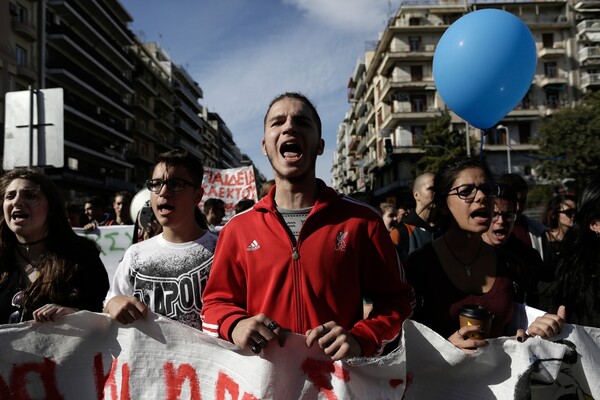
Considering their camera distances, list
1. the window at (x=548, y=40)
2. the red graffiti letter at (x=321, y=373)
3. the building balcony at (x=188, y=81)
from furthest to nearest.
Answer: the building balcony at (x=188, y=81) → the window at (x=548, y=40) → the red graffiti letter at (x=321, y=373)

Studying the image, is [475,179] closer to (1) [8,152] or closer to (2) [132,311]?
(2) [132,311]

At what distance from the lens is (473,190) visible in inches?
97.7

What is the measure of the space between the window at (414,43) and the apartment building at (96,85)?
2500cm

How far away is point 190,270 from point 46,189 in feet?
2.85

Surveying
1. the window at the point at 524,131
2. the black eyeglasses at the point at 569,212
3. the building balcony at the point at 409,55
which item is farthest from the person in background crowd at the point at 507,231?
the window at the point at 524,131

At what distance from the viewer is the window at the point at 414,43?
44031 millimetres

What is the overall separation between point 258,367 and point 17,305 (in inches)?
48.7

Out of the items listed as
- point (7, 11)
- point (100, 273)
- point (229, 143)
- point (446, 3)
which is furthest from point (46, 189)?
Result: point (229, 143)

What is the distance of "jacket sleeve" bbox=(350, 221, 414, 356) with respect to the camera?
6.40 ft

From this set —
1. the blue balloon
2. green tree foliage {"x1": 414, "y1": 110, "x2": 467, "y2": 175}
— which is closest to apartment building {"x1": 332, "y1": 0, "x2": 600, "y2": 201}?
green tree foliage {"x1": 414, "y1": 110, "x2": 467, "y2": 175}

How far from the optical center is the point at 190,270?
262 cm

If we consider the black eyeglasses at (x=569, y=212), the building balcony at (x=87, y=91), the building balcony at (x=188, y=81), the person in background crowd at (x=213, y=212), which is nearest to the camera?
the black eyeglasses at (x=569, y=212)

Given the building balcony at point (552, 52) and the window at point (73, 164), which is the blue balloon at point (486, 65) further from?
the building balcony at point (552, 52)

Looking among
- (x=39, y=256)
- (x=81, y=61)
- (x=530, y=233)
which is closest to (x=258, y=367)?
(x=39, y=256)
